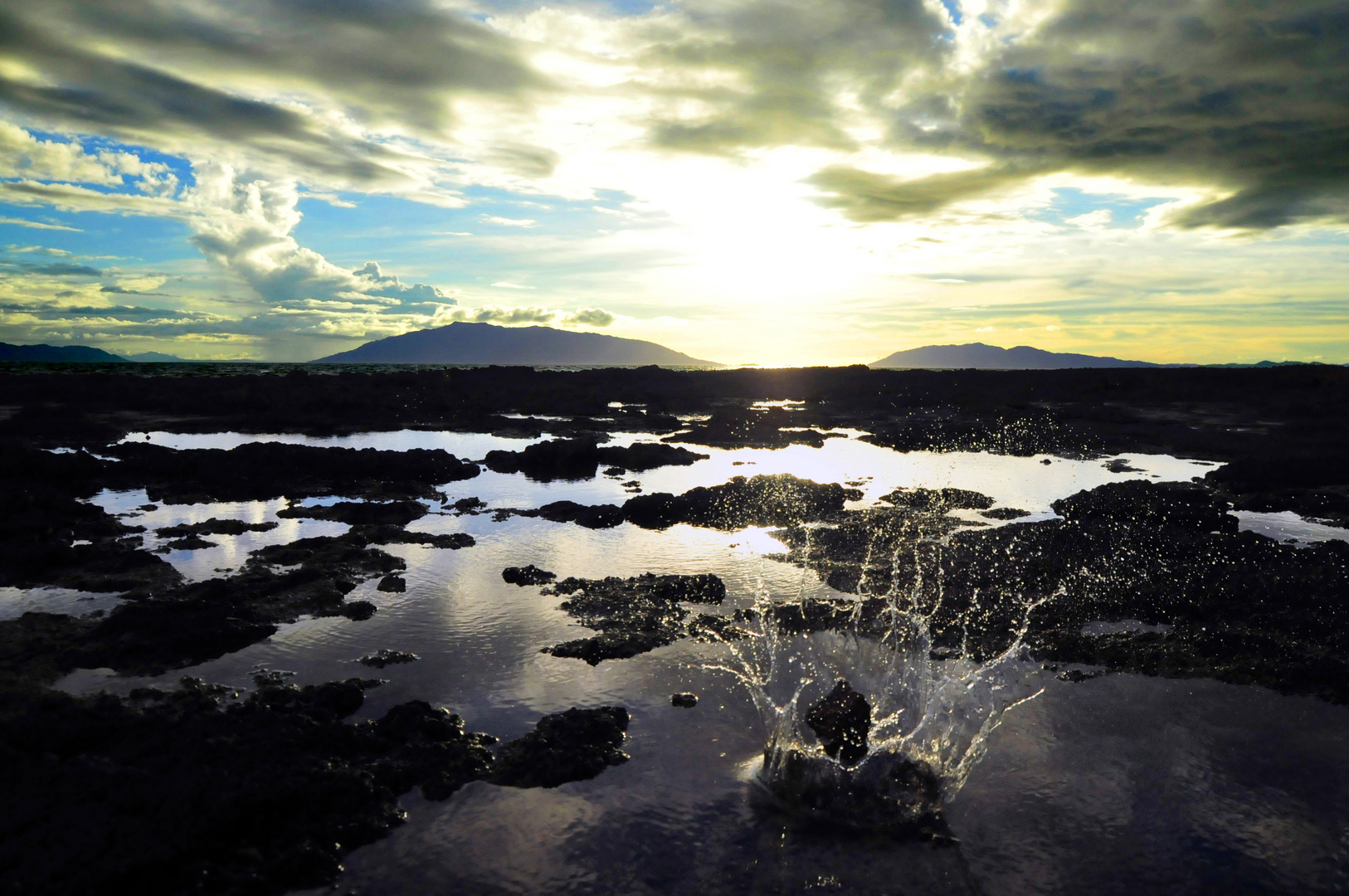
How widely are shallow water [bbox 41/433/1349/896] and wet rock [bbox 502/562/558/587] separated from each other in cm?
52

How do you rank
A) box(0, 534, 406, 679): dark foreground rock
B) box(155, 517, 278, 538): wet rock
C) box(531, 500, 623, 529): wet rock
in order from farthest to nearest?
box(531, 500, 623, 529): wet rock
box(155, 517, 278, 538): wet rock
box(0, 534, 406, 679): dark foreground rock

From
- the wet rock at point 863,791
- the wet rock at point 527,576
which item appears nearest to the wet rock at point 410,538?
the wet rock at point 527,576

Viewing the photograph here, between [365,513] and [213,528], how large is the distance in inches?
128

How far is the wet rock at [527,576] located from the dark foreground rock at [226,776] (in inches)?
176

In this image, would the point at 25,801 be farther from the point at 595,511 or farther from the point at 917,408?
the point at 917,408

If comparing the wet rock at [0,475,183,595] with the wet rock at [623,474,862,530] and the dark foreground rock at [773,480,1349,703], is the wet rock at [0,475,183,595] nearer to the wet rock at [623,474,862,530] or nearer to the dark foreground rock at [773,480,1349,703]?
the wet rock at [623,474,862,530]

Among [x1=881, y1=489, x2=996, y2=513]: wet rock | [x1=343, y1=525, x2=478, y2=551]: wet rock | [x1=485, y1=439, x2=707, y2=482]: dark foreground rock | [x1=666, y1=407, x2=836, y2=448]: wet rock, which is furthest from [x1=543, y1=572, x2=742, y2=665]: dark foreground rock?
[x1=666, y1=407, x2=836, y2=448]: wet rock

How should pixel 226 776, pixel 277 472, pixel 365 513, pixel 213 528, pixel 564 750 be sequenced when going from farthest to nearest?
pixel 277 472 → pixel 365 513 → pixel 213 528 → pixel 564 750 → pixel 226 776

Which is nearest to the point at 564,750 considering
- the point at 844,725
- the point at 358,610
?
the point at 844,725

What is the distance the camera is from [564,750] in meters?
7.44

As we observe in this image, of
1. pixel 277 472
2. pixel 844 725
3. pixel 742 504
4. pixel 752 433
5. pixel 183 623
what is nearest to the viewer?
pixel 844 725

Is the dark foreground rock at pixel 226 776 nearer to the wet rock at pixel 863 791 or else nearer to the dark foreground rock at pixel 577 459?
the wet rock at pixel 863 791

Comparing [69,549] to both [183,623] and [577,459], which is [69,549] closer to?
[183,623]

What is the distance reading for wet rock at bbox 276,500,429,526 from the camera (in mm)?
17453
